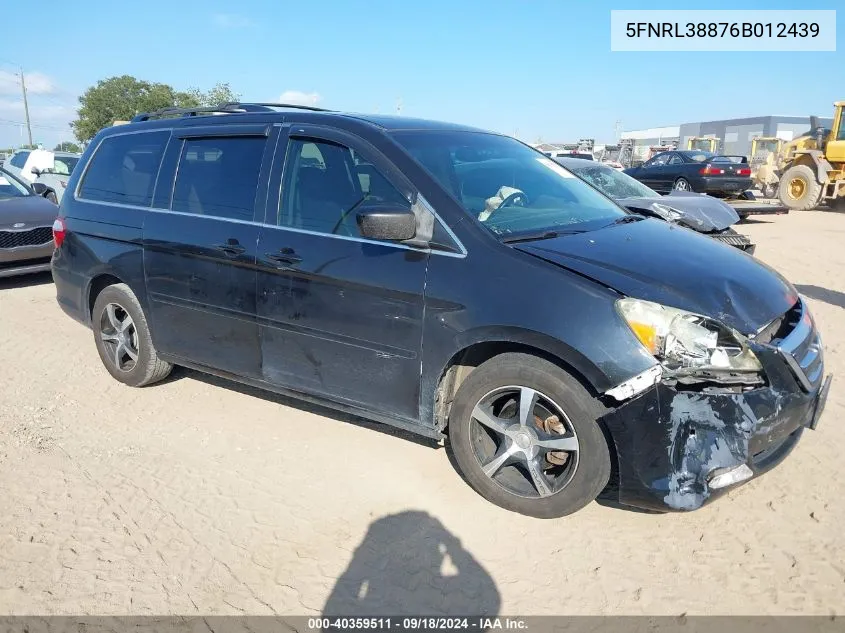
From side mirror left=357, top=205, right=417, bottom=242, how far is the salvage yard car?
17.8 feet

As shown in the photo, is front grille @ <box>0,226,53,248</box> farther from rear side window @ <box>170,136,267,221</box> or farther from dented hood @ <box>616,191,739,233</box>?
dented hood @ <box>616,191,739,233</box>

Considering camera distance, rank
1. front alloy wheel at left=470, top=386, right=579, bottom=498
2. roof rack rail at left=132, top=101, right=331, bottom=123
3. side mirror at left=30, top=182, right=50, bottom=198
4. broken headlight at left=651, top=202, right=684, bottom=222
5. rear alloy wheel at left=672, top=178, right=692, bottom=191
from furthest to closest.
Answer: rear alloy wheel at left=672, top=178, right=692, bottom=191, side mirror at left=30, top=182, right=50, bottom=198, broken headlight at left=651, top=202, right=684, bottom=222, roof rack rail at left=132, top=101, right=331, bottom=123, front alloy wheel at left=470, top=386, right=579, bottom=498

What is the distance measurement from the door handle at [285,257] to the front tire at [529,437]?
1175mm

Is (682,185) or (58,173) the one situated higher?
(58,173)

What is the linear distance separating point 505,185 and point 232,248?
164 cm

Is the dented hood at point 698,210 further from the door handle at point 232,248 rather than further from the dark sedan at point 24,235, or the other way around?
the dark sedan at point 24,235

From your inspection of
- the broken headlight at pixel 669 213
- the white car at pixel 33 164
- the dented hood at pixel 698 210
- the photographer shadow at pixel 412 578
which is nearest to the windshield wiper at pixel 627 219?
the photographer shadow at pixel 412 578

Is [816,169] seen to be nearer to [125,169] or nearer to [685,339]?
[685,339]

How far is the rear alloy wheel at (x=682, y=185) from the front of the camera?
17781 mm

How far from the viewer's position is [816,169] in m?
18.7

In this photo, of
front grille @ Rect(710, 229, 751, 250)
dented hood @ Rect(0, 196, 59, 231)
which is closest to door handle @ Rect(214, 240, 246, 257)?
dented hood @ Rect(0, 196, 59, 231)

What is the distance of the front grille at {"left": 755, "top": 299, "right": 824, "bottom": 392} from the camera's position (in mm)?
2908

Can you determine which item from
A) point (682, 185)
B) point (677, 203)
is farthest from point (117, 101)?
point (677, 203)

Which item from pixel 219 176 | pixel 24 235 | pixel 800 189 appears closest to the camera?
pixel 219 176
